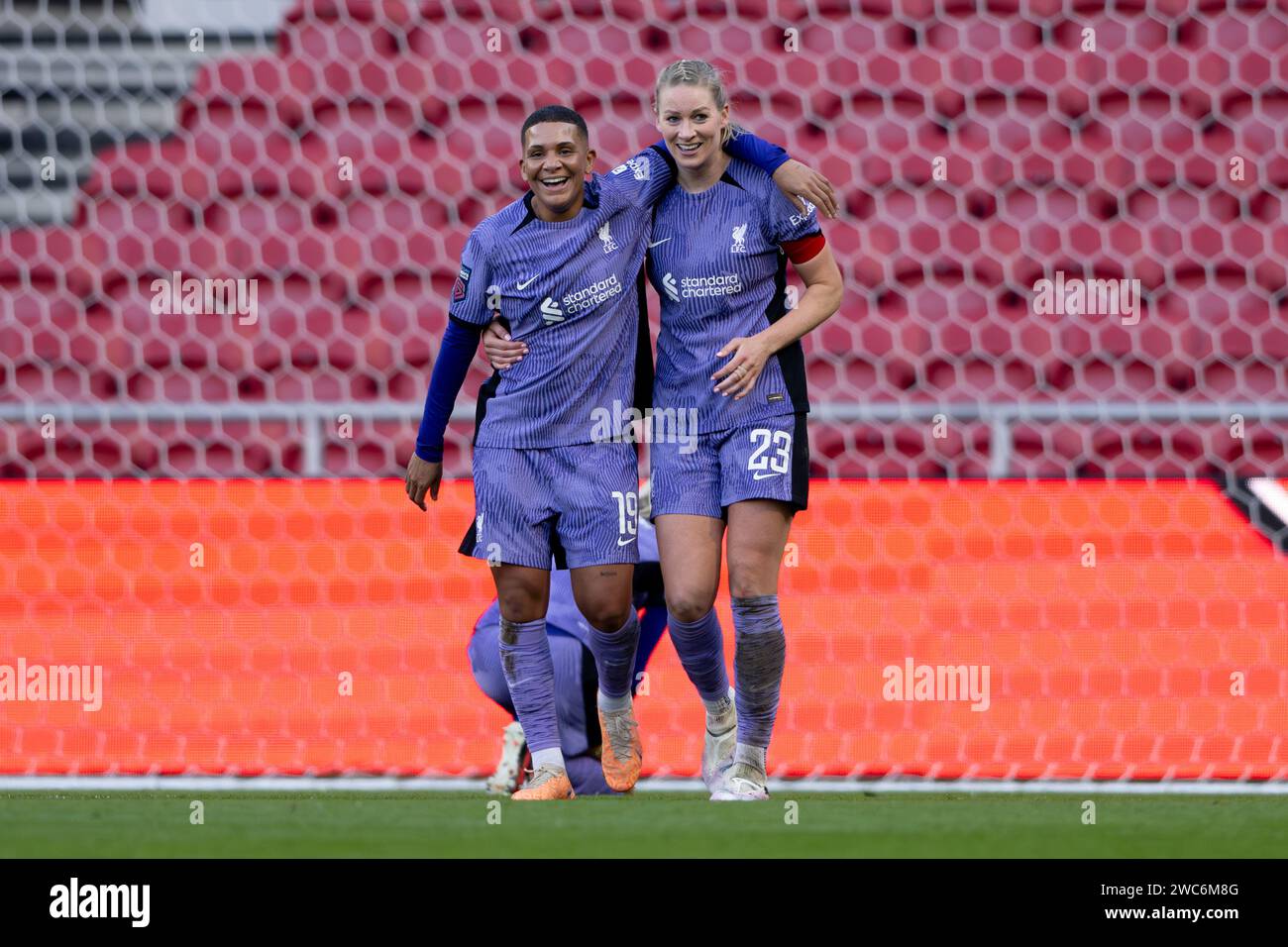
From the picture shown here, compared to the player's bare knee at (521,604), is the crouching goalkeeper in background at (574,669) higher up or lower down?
lower down

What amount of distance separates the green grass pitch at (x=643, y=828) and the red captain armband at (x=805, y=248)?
93 cm

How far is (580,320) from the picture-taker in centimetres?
306

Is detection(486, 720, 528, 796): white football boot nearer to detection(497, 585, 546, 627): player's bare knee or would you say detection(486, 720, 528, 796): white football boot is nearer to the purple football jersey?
detection(497, 585, 546, 627): player's bare knee

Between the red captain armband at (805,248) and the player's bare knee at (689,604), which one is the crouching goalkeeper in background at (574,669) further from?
the red captain armband at (805,248)

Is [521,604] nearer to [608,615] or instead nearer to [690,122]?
[608,615]

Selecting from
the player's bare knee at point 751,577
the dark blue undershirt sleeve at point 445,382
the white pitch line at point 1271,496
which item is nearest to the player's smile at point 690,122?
the dark blue undershirt sleeve at point 445,382

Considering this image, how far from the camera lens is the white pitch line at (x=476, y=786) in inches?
142

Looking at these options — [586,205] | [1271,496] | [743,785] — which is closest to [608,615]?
[743,785]

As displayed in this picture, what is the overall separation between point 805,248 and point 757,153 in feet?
0.62

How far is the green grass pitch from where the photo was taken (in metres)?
2.46

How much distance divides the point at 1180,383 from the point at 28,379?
12.2 ft

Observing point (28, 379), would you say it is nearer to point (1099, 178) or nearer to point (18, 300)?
point (18, 300)

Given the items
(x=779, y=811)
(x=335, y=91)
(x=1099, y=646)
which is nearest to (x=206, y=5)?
(x=335, y=91)

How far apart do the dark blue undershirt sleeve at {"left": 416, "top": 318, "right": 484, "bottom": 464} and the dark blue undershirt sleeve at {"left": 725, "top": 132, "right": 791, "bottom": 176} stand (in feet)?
1.79
